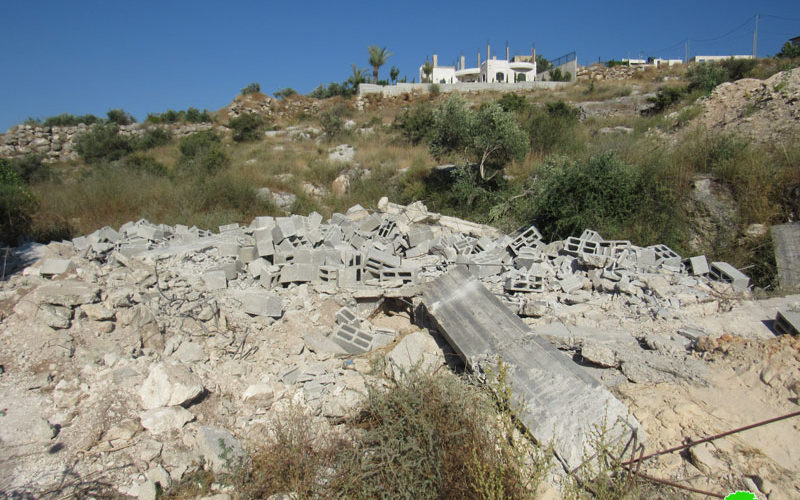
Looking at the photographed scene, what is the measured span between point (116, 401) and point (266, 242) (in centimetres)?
311

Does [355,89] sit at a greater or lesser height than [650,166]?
greater

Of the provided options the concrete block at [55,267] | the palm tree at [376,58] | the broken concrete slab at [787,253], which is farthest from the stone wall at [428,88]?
the concrete block at [55,267]

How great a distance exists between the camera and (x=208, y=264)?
5.95 m

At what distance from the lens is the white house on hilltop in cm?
3788

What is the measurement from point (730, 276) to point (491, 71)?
122ft

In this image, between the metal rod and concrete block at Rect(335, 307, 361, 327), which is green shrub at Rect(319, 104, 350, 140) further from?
the metal rod

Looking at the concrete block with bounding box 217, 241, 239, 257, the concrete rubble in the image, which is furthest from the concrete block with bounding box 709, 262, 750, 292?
the concrete block with bounding box 217, 241, 239, 257

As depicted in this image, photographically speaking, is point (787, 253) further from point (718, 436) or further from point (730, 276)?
point (718, 436)

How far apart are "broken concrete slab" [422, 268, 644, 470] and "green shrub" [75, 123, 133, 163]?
1762 cm

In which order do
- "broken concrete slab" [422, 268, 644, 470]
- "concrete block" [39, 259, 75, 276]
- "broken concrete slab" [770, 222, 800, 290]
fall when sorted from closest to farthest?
"broken concrete slab" [422, 268, 644, 470] → "concrete block" [39, 259, 75, 276] → "broken concrete slab" [770, 222, 800, 290]

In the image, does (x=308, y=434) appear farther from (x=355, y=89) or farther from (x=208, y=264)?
(x=355, y=89)

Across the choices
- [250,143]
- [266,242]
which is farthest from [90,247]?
[250,143]

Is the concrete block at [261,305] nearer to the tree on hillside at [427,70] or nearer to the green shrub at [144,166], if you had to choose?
the green shrub at [144,166]

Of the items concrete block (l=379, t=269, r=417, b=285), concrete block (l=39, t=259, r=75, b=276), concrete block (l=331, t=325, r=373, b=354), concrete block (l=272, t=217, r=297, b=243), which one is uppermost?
concrete block (l=272, t=217, r=297, b=243)
